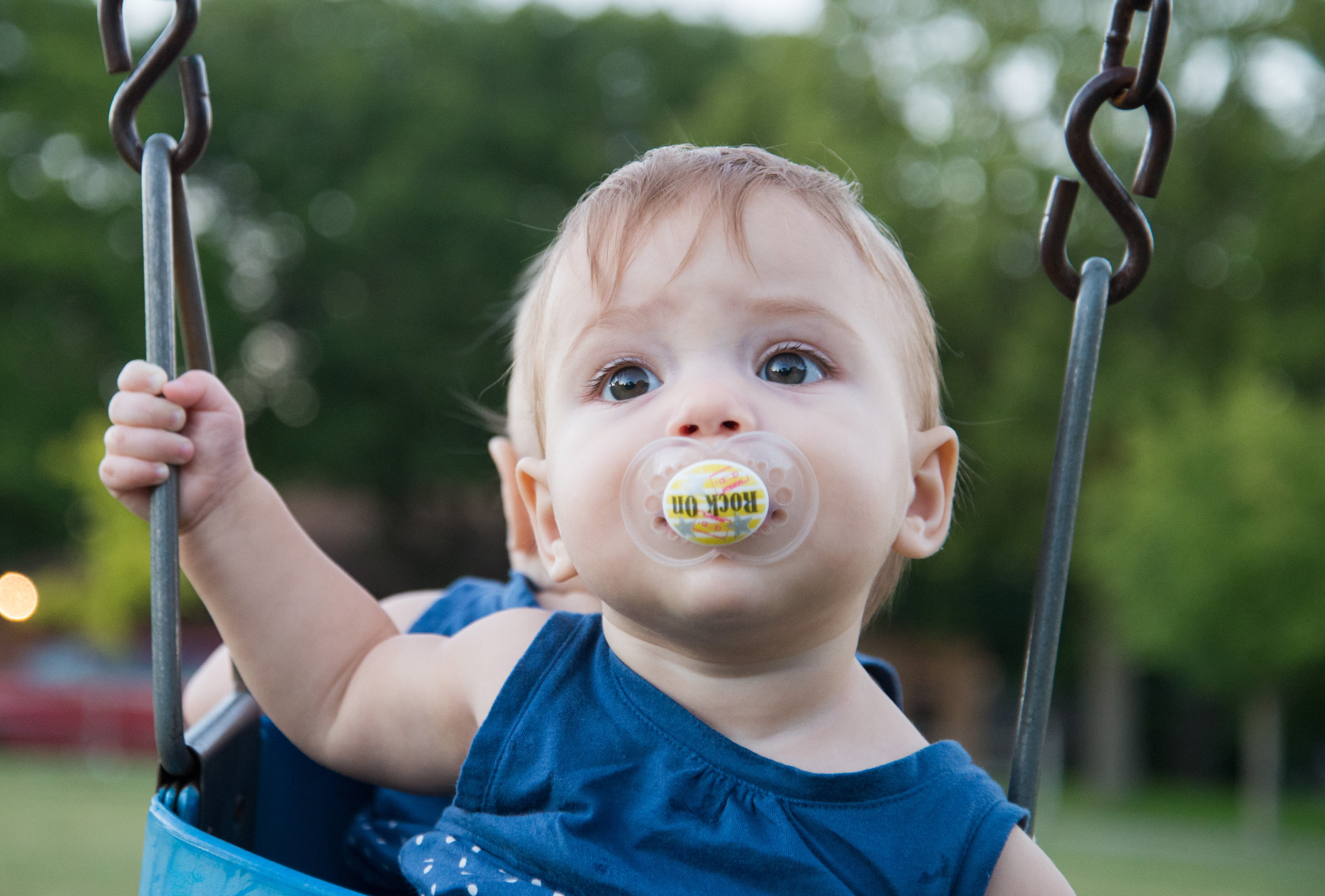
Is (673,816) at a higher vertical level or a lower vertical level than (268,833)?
higher

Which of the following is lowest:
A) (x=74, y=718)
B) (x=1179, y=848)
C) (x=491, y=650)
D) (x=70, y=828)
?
(x=1179, y=848)

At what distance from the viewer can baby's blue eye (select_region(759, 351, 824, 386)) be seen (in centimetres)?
116

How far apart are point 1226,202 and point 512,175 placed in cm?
852

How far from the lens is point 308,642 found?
1.37m

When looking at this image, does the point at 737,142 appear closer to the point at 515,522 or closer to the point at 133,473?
the point at 515,522

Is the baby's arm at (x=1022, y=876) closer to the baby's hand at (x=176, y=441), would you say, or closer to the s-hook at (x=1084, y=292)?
the s-hook at (x=1084, y=292)

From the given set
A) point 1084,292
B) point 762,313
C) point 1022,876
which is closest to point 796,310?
point 762,313

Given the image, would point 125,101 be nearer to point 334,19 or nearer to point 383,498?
point 383,498

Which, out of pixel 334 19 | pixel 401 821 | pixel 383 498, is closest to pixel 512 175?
pixel 334 19

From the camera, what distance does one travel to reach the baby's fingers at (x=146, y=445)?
4.11 feet

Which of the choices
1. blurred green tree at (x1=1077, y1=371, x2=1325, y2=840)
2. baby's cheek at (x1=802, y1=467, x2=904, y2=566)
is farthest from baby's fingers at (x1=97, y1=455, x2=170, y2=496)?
blurred green tree at (x1=1077, y1=371, x2=1325, y2=840)

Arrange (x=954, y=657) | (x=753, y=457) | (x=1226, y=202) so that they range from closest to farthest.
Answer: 1. (x=753, y=457)
2. (x=1226, y=202)
3. (x=954, y=657)

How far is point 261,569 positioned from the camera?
1.35 meters

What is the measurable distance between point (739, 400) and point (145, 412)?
0.58 meters
